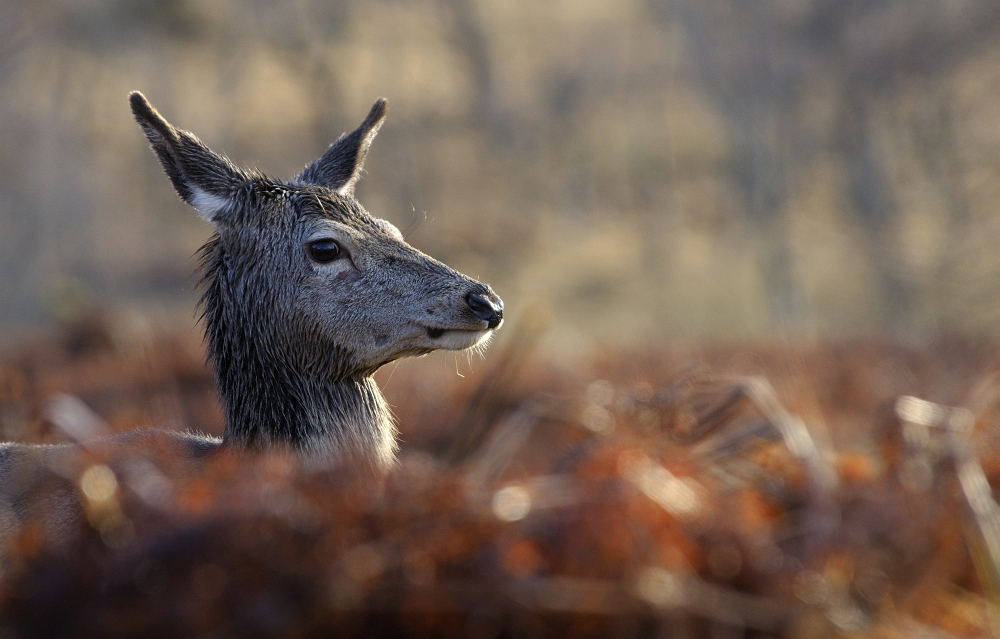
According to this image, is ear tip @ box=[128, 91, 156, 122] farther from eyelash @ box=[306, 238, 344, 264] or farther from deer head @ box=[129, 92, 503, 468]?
eyelash @ box=[306, 238, 344, 264]

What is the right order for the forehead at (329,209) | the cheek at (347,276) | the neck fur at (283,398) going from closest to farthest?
the neck fur at (283,398), the cheek at (347,276), the forehead at (329,209)

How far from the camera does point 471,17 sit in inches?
1692

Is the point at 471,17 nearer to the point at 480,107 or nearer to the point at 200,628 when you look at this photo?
the point at 480,107

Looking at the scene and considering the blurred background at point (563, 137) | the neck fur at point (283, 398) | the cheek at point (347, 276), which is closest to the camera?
the neck fur at point (283, 398)

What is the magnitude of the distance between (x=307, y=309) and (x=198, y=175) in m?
0.82

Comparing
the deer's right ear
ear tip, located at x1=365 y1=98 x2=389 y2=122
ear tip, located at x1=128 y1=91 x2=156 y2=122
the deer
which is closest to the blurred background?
ear tip, located at x1=365 y1=98 x2=389 y2=122

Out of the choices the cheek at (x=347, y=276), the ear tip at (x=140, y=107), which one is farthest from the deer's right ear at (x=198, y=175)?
the cheek at (x=347, y=276)

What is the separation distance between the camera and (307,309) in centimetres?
388

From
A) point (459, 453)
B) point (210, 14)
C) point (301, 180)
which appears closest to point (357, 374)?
point (301, 180)

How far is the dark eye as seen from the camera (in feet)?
13.0

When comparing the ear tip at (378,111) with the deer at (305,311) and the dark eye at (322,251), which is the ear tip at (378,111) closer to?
the deer at (305,311)

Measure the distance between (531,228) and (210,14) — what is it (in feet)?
57.0

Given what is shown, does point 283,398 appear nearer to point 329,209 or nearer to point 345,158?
point 329,209

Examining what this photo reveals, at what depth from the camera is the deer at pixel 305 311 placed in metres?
3.82
